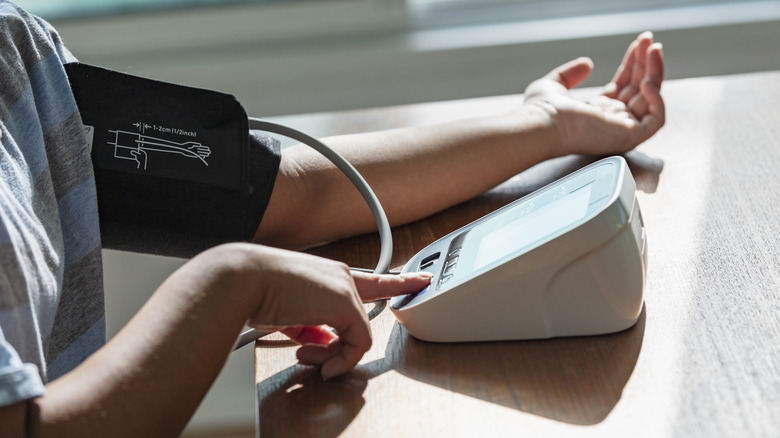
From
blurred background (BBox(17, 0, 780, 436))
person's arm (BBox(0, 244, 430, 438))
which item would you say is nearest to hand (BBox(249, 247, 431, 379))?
person's arm (BBox(0, 244, 430, 438))

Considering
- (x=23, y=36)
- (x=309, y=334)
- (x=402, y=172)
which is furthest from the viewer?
(x=402, y=172)

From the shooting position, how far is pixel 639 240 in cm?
50

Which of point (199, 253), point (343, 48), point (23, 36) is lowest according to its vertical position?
point (343, 48)

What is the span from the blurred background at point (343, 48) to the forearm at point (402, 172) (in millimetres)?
644

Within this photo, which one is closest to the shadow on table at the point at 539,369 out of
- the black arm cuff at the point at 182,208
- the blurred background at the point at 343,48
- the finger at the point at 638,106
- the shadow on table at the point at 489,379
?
the shadow on table at the point at 489,379

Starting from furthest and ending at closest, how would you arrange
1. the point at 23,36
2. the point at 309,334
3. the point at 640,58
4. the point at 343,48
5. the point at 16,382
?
the point at 343,48, the point at 640,58, the point at 23,36, the point at 309,334, the point at 16,382

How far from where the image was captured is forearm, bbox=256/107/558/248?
71 cm

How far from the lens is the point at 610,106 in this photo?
2.76ft

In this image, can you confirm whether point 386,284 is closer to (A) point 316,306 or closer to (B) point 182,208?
(A) point 316,306

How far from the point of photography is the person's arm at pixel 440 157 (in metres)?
0.71

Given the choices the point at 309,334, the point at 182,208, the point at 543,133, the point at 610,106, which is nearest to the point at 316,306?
the point at 309,334

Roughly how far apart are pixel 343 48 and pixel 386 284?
96 cm

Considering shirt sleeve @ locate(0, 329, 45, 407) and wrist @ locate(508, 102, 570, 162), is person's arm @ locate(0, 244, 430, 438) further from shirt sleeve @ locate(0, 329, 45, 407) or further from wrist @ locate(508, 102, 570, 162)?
wrist @ locate(508, 102, 570, 162)

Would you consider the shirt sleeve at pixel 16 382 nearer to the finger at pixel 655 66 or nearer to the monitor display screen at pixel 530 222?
the monitor display screen at pixel 530 222
